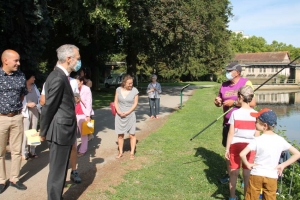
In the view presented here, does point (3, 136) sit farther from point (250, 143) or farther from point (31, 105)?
point (250, 143)

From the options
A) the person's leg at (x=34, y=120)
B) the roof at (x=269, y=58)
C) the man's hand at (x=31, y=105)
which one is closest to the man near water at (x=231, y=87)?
the man's hand at (x=31, y=105)

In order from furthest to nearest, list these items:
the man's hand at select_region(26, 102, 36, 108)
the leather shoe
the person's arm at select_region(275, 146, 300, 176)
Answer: the man's hand at select_region(26, 102, 36, 108)
the leather shoe
the person's arm at select_region(275, 146, 300, 176)

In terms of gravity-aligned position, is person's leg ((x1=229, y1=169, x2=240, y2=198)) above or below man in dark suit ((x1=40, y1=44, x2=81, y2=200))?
below

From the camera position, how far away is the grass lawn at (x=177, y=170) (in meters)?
4.91

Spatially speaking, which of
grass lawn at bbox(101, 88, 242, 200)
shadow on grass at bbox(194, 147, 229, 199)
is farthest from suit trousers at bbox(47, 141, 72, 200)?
shadow on grass at bbox(194, 147, 229, 199)

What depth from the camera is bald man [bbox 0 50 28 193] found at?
15.5ft

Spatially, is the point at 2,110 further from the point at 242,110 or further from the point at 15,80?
the point at 242,110

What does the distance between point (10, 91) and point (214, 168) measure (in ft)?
13.8

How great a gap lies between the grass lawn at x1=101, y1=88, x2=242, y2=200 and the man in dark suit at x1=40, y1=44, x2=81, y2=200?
1.05m

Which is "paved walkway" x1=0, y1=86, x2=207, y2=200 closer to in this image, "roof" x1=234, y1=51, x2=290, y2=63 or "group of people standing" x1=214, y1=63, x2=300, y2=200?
"group of people standing" x1=214, y1=63, x2=300, y2=200

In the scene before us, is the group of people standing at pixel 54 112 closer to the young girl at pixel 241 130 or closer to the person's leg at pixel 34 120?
the person's leg at pixel 34 120

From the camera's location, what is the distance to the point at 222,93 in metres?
5.26

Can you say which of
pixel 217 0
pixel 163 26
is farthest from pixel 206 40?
pixel 163 26

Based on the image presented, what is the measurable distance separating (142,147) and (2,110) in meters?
3.74
